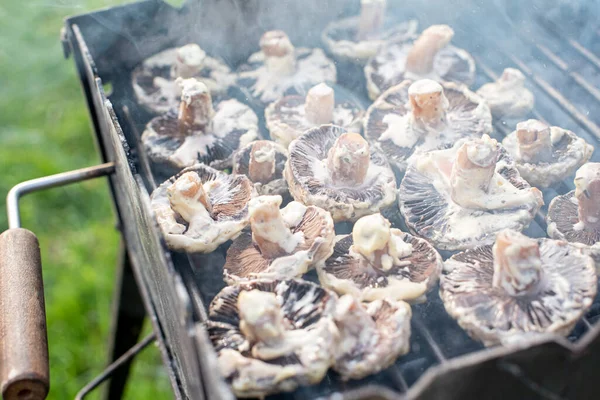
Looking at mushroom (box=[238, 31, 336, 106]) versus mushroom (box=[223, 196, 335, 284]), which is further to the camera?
mushroom (box=[238, 31, 336, 106])

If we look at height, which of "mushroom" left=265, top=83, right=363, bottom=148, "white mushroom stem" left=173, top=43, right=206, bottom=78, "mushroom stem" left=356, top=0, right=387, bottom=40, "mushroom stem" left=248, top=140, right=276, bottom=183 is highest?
"mushroom stem" left=356, top=0, right=387, bottom=40

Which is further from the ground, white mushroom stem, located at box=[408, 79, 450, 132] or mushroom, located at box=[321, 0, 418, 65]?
mushroom, located at box=[321, 0, 418, 65]

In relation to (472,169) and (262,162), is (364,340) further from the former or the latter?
(262,162)

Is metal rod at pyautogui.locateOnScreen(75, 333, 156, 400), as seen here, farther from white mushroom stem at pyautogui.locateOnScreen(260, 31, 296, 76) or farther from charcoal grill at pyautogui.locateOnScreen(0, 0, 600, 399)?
white mushroom stem at pyautogui.locateOnScreen(260, 31, 296, 76)

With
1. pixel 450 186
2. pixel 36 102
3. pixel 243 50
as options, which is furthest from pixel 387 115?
pixel 36 102

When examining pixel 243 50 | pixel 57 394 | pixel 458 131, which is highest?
pixel 243 50

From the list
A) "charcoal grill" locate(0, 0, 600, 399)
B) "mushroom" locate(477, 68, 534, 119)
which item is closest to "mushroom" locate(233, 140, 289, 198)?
"charcoal grill" locate(0, 0, 600, 399)

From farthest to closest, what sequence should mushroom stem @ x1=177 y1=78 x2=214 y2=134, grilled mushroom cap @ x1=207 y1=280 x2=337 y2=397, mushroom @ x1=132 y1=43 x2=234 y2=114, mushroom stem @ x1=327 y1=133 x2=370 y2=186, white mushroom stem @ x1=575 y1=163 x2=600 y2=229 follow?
mushroom @ x1=132 y1=43 x2=234 y2=114 < mushroom stem @ x1=177 y1=78 x2=214 y2=134 < mushroom stem @ x1=327 y1=133 x2=370 y2=186 < white mushroom stem @ x1=575 y1=163 x2=600 y2=229 < grilled mushroom cap @ x1=207 y1=280 x2=337 y2=397

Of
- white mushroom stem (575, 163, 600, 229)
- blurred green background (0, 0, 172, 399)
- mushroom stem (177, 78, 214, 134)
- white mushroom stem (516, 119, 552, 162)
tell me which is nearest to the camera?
white mushroom stem (575, 163, 600, 229)

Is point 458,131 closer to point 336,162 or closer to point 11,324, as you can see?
point 336,162
